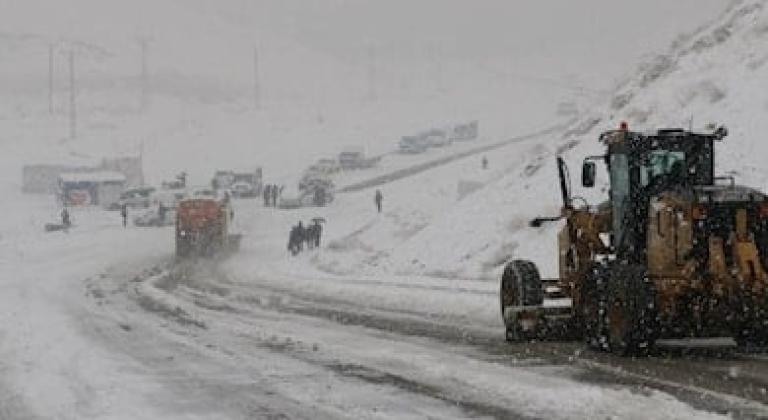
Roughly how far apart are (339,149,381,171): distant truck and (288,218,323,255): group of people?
3609cm

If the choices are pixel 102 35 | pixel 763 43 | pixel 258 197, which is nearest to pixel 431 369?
pixel 763 43

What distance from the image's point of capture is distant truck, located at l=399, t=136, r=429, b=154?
298ft

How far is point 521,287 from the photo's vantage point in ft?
50.1

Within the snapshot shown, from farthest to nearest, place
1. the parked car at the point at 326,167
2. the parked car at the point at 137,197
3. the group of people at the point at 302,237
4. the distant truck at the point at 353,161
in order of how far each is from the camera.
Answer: the distant truck at the point at 353,161 → the parked car at the point at 326,167 → the parked car at the point at 137,197 → the group of people at the point at 302,237

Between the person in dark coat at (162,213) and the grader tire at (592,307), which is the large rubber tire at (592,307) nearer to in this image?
the grader tire at (592,307)

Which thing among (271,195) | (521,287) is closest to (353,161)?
(271,195)

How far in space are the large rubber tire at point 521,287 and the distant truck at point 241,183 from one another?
55.7 m

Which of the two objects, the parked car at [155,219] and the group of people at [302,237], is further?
the parked car at [155,219]

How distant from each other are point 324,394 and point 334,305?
11946 mm

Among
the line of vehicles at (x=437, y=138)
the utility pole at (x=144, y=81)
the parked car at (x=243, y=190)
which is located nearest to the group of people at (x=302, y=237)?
the parked car at (x=243, y=190)

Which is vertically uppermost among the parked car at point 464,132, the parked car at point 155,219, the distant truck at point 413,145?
the parked car at point 464,132

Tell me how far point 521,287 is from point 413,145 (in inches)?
2998

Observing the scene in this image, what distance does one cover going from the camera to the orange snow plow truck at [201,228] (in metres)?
42.9

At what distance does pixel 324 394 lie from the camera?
1017 centimetres
